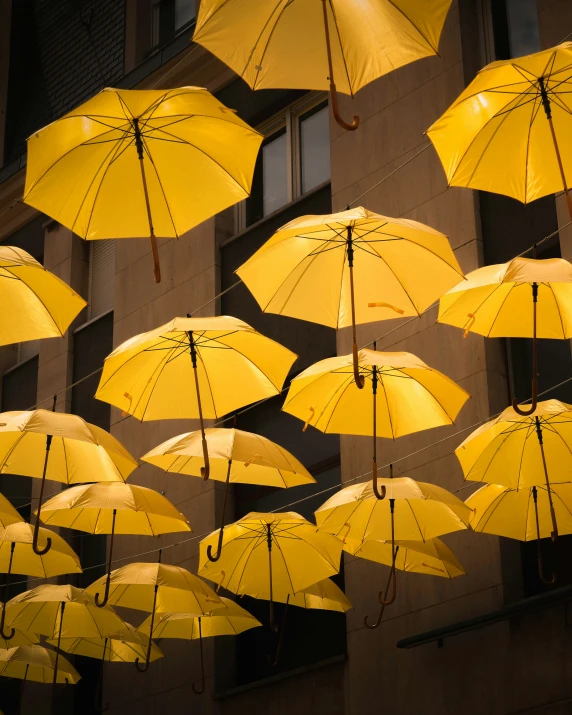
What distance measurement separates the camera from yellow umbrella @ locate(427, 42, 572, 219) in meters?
10.1

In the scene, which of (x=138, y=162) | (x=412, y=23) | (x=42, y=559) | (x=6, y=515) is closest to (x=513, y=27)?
(x=412, y=23)

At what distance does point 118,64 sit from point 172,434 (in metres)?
8.06

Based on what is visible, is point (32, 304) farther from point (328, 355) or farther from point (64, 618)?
point (328, 355)

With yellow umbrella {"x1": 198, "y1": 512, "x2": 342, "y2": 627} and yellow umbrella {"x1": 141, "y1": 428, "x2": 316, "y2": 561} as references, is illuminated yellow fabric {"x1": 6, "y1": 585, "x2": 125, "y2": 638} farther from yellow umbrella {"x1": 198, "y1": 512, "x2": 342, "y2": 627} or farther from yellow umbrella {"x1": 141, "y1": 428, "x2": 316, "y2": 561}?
yellow umbrella {"x1": 141, "y1": 428, "x2": 316, "y2": 561}

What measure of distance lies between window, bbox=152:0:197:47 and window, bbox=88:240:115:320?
147 inches

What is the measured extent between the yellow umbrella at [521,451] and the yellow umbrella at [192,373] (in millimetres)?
2109

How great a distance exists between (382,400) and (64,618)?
5.05m

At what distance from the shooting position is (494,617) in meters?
13.2

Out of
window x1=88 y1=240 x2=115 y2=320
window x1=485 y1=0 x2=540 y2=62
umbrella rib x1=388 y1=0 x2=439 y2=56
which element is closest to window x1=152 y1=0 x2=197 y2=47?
window x1=88 y1=240 x2=115 y2=320

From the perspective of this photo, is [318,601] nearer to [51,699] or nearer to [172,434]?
[172,434]

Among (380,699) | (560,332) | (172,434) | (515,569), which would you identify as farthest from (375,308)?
(172,434)

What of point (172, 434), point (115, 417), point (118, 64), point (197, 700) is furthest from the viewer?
point (118, 64)

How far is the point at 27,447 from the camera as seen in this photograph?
13.4 m

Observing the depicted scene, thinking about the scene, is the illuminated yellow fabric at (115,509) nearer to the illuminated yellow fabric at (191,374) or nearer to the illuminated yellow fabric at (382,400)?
the illuminated yellow fabric at (191,374)
